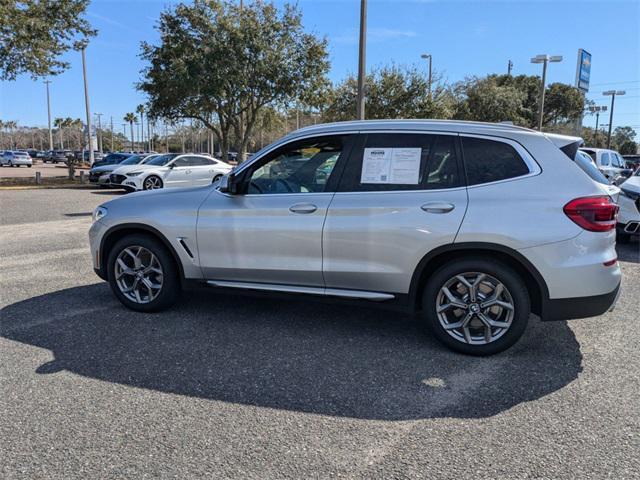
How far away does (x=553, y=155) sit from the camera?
3.70m

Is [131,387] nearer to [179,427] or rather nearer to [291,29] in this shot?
[179,427]

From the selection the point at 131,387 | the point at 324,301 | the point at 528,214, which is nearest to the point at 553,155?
the point at 528,214

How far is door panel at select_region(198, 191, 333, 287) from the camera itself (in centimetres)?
413

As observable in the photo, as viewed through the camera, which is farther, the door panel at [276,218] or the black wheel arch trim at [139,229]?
the black wheel arch trim at [139,229]

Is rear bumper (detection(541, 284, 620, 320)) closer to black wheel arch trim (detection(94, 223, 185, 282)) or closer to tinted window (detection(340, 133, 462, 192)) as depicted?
tinted window (detection(340, 133, 462, 192))

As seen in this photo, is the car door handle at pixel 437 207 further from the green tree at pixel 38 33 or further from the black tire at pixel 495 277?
the green tree at pixel 38 33

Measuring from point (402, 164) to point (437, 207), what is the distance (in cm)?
48

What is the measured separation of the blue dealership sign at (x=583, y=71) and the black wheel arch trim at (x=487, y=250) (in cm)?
2934

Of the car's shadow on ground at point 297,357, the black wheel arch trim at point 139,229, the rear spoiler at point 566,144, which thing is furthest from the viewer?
the black wheel arch trim at point 139,229

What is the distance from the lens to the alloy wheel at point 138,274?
15.7 ft

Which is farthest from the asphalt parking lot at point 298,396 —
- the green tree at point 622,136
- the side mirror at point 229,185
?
the green tree at point 622,136

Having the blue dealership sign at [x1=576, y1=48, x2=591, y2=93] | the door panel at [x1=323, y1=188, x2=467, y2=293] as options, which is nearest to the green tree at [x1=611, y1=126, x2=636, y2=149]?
the blue dealership sign at [x1=576, y1=48, x2=591, y2=93]

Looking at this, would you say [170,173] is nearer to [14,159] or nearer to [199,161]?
[199,161]

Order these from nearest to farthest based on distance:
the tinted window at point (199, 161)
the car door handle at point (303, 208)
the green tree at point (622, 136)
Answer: the car door handle at point (303, 208)
the tinted window at point (199, 161)
the green tree at point (622, 136)
